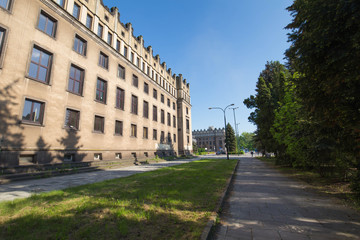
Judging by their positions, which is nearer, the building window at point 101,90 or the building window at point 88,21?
the building window at point 88,21

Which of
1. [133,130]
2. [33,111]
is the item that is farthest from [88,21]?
[133,130]

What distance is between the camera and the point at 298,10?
4.72 metres

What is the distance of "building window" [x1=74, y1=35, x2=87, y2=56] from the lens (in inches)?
619

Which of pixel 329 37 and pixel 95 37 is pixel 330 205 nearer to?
pixel 329 37

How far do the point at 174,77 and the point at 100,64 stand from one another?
2337cm

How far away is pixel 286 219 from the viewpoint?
4.04 metres

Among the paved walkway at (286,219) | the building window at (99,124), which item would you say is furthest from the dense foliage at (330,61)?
the building window at (99,124)

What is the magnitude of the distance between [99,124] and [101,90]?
151 inches

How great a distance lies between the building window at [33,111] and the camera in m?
11.2

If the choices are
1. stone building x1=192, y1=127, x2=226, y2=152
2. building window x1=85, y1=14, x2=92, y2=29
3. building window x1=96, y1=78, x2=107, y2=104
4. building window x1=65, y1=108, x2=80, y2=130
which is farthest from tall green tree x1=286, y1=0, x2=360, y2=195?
stone building x1=192, y1=127, x2=226, y2=152

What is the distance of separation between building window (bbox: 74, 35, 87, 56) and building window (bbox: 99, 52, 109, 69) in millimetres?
2126

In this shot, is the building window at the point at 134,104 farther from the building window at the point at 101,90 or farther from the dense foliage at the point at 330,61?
the dense foliage at the point at 330,61

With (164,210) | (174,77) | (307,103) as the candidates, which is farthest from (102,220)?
(174,77)

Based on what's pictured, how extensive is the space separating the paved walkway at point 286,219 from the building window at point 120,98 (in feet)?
58.9
